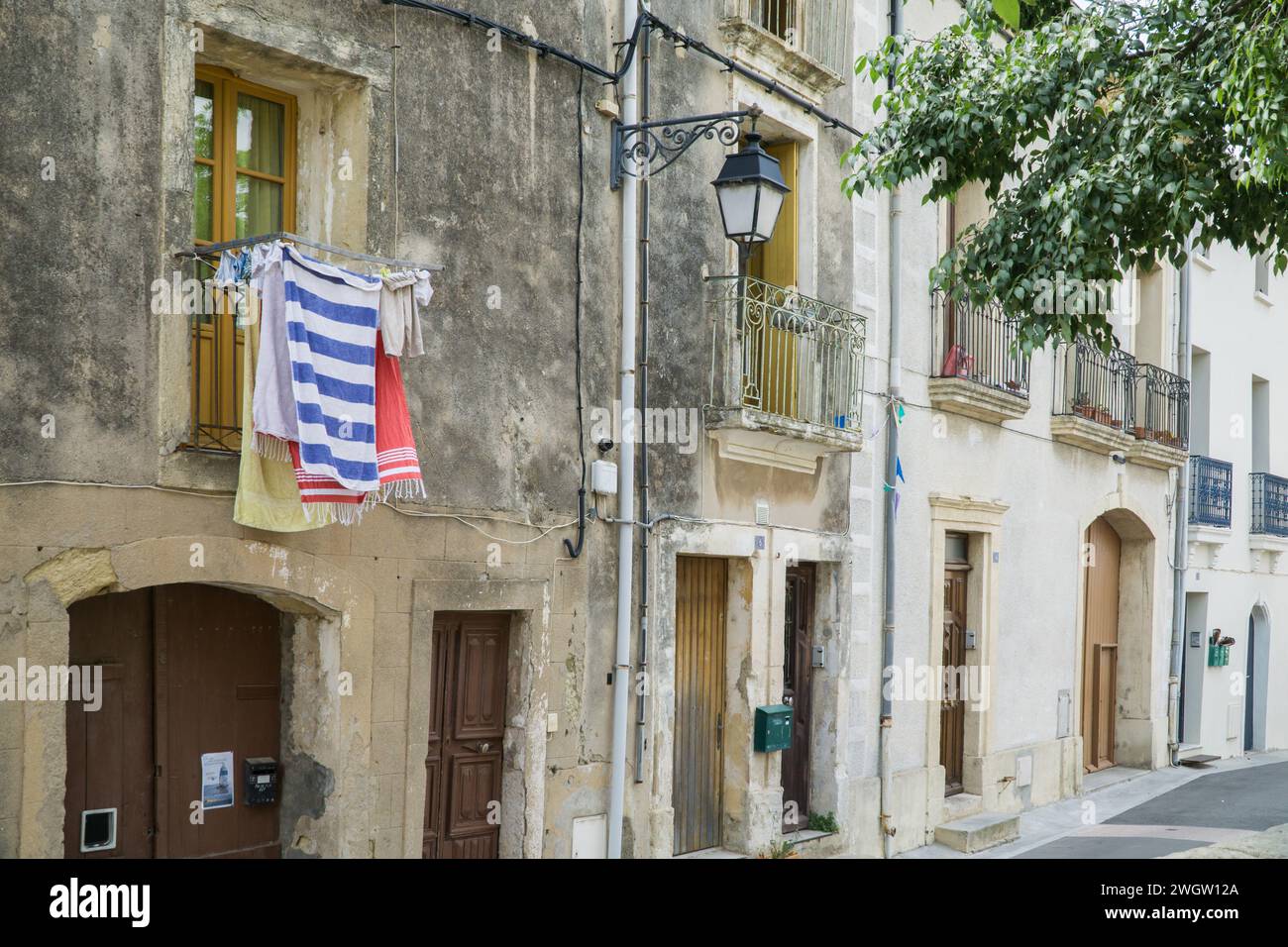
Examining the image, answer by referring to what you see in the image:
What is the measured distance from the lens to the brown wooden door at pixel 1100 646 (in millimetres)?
17594

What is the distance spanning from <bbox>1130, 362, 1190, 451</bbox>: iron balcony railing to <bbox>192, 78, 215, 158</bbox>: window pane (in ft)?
42.3

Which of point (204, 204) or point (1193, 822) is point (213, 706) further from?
point (1193, 822)

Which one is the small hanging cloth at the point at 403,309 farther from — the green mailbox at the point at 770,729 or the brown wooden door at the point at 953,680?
the brown wooden door at the point at 953,680

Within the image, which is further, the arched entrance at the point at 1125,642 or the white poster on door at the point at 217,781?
the arched entrance at the point at 1125,642

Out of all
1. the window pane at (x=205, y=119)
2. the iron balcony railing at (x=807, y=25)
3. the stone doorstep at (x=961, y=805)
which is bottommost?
the stone doorstep at (x=961, y=805)

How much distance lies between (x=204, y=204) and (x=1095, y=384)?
1188 centimetres

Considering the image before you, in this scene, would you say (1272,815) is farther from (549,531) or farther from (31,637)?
(31,637)

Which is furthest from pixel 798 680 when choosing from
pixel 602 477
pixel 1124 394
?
pixel 1124 394

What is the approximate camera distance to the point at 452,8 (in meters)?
8.55

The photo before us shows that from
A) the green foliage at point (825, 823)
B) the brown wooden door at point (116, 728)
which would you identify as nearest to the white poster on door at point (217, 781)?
the brown wooden door at point (116, 728)

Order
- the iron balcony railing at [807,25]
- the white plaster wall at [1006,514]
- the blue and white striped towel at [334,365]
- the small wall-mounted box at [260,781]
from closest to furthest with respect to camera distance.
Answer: the blue and white striped towel at [334,365]
the small wall-mounted box at [260,781]
the iron balcony railing at [807,25]
the white plaster wall at [1006,514]

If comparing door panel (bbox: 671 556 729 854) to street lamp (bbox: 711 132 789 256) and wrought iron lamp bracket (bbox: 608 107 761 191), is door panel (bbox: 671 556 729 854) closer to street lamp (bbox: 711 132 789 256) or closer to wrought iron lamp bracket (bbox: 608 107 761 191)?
street lamp (bbox: 711 132 789 256)

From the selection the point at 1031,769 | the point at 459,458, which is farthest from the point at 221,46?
the point at 1031,769

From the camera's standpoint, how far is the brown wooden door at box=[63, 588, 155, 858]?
708 centimetres
